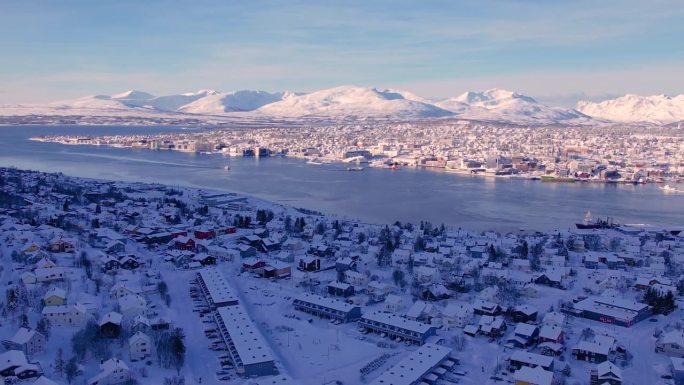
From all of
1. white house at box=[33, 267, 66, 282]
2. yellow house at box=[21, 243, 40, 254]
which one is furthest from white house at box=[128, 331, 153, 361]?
yellow house at box=[21, 243, 40, 254]

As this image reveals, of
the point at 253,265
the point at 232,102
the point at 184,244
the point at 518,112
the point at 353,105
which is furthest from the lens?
the point at 232,102

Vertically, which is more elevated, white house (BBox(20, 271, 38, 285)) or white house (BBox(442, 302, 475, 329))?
white house (BBox(20, 271, 38, 285))

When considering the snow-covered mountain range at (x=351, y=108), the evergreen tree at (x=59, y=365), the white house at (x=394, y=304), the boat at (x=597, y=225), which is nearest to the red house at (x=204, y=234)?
the white house at (x=394, y=304)

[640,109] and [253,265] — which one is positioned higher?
[640,109]

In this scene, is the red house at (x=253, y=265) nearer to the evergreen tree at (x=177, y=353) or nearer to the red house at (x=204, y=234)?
the red house at (x=204, y=234)

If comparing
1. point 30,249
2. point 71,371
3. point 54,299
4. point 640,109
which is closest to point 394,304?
point 71,371

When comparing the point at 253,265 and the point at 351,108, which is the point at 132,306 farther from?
the point at 351,108

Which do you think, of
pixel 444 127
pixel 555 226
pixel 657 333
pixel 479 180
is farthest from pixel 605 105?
pixel 657 333

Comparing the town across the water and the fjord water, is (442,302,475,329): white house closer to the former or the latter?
the fjord water
